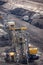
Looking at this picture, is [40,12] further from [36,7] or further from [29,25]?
[29,25]

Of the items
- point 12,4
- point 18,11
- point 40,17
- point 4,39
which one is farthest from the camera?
point 12,4

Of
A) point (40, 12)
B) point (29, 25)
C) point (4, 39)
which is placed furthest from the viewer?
point (40, 12)

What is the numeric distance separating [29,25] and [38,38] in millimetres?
9757

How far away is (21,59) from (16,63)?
0.85m

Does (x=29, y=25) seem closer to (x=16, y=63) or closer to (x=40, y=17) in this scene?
(x=40, y=17)

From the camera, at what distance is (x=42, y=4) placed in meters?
66.1

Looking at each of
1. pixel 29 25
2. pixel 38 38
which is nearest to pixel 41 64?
pixel 38 38

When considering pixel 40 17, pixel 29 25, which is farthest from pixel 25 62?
pixel 40 17

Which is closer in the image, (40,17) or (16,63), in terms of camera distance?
(16,63)

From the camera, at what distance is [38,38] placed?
136 feet

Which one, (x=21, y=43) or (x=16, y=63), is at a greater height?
(x=21, y=43)

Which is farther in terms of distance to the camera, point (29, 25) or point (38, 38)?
point (29, 25)

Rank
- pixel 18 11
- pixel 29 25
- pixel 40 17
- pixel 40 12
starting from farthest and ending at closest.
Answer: pixel 18 11
pixel 40 12
pixel 40 17
pixel 29 25

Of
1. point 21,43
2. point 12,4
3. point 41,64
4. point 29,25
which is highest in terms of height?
point 21,43
